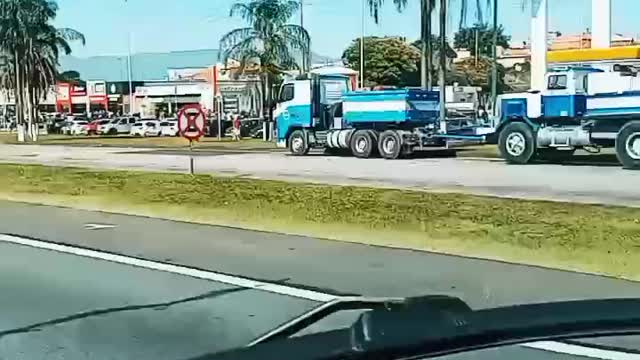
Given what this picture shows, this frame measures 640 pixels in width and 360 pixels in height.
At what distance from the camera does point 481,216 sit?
1503 cm

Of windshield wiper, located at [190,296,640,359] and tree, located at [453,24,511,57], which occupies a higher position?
tree, located at [453,24,511,57]

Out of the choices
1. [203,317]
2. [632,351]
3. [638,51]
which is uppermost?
[638,51]

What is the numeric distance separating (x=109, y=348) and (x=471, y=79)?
332ft

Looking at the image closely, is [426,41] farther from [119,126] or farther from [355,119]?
[119,126]

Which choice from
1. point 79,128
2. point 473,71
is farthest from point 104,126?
point 473,71

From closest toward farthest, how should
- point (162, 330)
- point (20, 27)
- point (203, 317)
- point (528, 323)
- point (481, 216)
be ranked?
point (528, 323)
point (162, 330)
point (203, 317)
point (481, 216)
point (20, 27)

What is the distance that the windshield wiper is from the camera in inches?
78.7

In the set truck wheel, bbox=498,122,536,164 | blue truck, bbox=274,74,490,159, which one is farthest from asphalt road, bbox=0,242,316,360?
blue truck, bbox=274,74,490,159

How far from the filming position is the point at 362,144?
35344 millimetres

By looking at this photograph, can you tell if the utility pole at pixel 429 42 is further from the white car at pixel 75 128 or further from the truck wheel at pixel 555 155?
the white car at pixel 75 128

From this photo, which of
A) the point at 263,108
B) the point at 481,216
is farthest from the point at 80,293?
the point at 263,108

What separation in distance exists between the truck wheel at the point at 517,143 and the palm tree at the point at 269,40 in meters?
25.8

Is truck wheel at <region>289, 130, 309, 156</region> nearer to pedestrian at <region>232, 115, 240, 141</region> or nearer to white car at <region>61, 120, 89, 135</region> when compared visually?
pedestrian at <region>232, 115, 240, 141</region>

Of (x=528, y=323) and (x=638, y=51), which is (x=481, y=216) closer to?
(x=528, y=323)
